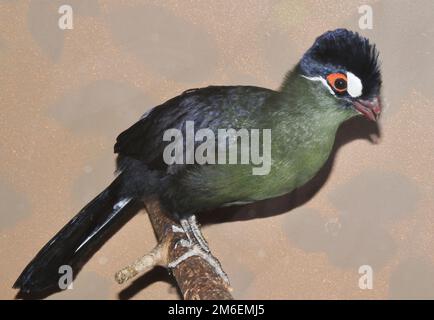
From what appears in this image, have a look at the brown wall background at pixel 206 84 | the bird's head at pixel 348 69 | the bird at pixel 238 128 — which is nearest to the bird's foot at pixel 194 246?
the bird at pixel 238 128

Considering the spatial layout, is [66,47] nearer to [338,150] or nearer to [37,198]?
[37,198]

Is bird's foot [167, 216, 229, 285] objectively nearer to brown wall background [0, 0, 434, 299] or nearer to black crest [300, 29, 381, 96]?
brown wall background [0, 0, 434, 299]

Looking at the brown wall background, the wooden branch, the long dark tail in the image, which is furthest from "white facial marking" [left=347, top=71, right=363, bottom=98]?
the long dark tail

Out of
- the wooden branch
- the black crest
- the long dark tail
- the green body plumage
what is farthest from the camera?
the long dark tail

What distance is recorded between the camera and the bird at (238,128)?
203cm

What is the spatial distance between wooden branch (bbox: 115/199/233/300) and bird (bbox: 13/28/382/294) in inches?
2.2

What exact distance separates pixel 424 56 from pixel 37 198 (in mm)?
1578

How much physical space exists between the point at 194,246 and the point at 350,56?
80cm

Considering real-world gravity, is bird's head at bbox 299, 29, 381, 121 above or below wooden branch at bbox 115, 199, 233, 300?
above

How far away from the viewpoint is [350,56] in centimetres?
199

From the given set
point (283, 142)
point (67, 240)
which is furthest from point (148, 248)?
point (283, 142)

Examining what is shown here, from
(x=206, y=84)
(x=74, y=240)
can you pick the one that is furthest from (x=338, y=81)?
(x=74, y=240)

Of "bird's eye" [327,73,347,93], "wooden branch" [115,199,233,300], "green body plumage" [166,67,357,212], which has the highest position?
"bird's eye" [327,73,347,93]

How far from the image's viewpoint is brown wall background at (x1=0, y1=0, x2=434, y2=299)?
2.45 meters
